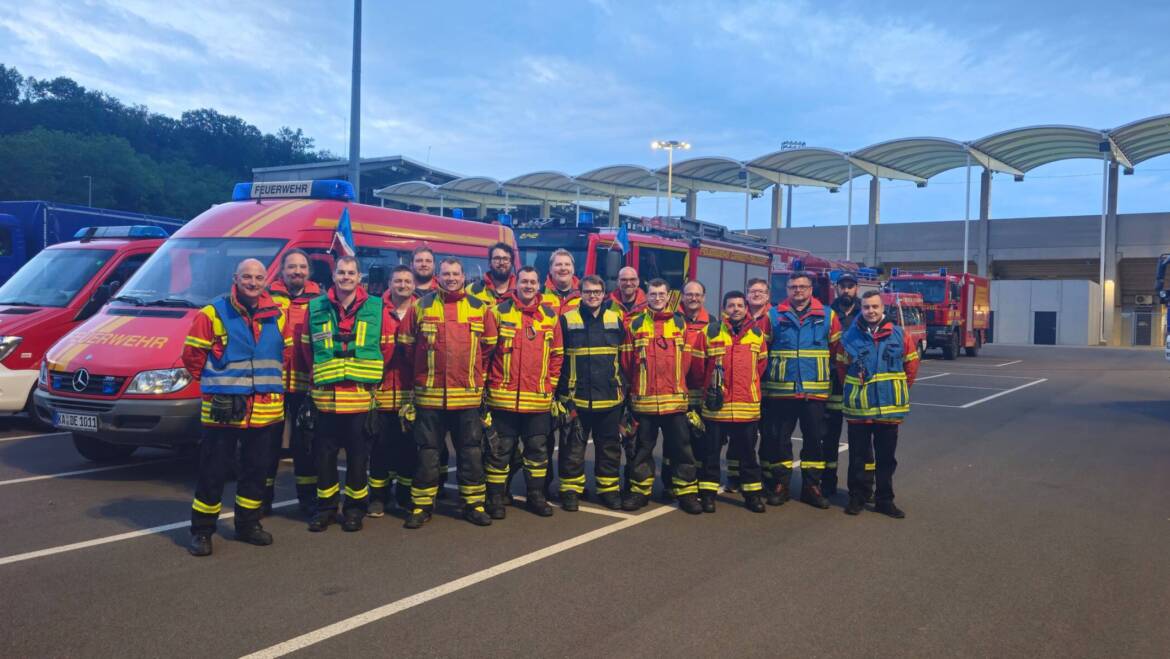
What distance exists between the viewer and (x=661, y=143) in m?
40.6

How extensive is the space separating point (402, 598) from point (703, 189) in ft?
156

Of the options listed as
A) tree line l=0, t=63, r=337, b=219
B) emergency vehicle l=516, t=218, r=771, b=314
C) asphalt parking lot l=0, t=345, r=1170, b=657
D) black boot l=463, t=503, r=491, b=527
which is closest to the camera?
asphalt parking lot l=0, t=345, r=1170, b=657

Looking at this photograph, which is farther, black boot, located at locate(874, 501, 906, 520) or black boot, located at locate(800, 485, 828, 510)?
black boot, located at locate(800, 485, 828, 510)

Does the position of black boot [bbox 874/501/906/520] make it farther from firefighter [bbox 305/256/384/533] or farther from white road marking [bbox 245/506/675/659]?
firefighter [bbox 305/256/384/533]

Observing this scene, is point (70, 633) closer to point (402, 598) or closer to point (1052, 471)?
point (402, 598)

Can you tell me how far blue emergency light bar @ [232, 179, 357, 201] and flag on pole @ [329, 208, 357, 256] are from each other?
510 millimetres

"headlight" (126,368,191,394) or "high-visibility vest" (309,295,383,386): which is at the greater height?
"high-visibility vest" (309,295,383,386)

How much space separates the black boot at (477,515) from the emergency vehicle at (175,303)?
8.20ft

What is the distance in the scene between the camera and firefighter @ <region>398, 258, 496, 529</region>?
6188mm

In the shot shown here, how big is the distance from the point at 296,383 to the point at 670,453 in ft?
9.47

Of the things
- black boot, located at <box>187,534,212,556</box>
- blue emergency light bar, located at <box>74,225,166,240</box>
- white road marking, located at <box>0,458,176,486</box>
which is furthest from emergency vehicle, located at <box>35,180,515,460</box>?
blue emergency light bar, located at <box>74,225,166,240</box>

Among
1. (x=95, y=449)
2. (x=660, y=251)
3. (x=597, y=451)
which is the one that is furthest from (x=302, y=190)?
(x=660, y=251)

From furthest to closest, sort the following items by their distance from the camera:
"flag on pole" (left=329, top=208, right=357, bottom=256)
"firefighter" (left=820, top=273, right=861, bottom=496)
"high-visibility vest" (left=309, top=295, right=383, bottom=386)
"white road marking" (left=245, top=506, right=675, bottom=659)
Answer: "flag on pole" (left=329, top=208, right=357, bottom=256)
"firefighter" (left=820, top=273, right=861, bottom=496)
"high-visibility vest" (left=309, top=295, right=383, bottom=386)
"white road marking" (left=245, top=506, right=675, bottom=659)

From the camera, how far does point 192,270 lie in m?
8.30
